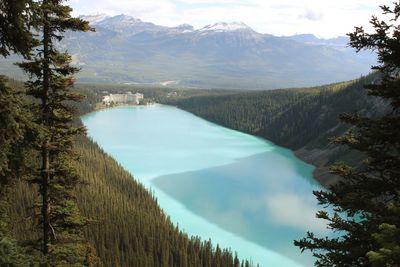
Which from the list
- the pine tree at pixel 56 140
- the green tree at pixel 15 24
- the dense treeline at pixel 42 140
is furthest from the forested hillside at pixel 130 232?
the green tree at pixel 15 24

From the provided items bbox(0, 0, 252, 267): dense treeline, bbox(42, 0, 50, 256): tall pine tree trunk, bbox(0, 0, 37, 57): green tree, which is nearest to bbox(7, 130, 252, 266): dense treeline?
bbox(0, 0, 252, 267): dense treeline

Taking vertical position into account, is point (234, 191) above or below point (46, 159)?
below

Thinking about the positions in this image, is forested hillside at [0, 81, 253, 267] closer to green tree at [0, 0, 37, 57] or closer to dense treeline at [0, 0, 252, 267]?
dense treeline at [0, 0, 252, 267]

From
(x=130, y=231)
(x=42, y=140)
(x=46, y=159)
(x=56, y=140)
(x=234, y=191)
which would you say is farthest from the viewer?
(x=234, y=191)

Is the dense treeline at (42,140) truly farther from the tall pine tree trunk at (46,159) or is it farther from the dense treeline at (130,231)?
the dense treeline at (130,231)

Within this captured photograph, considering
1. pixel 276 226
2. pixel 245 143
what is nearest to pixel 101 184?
pixel 276 226

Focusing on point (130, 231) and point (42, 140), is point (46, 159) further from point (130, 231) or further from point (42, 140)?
point (130, 231)

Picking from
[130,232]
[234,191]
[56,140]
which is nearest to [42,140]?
[56,140]
